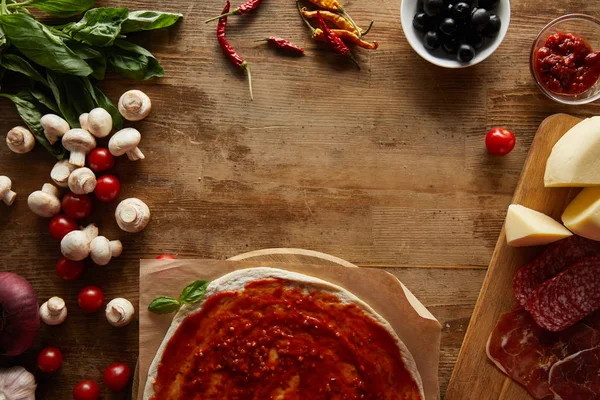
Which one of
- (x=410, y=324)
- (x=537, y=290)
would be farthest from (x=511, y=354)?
(x=410, y=324)

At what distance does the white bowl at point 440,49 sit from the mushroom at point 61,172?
6.42ft

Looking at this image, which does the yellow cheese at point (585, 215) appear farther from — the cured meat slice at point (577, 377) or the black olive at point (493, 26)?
the black olive at point (493, 26)

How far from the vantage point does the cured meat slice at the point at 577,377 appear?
3178 mm

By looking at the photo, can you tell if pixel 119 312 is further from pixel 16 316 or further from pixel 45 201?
pixel 45 201

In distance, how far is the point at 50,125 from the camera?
3.26m

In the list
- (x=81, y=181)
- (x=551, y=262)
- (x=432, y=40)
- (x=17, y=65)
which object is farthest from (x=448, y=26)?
(x=17, y=65)

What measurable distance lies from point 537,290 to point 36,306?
2.62 m

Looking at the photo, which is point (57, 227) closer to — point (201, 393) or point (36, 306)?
point (36, 306)

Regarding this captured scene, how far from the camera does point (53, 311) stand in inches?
129

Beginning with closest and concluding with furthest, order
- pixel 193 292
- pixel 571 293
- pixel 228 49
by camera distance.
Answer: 1. pixel 193 292
2. pixel 571 293
3. pixel 228 49

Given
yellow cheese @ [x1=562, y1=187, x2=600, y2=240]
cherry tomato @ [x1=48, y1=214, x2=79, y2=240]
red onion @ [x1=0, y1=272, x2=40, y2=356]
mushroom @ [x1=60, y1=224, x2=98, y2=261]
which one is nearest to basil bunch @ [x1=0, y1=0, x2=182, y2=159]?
cherry tomato @ [x1=48, y1=214, x2=79, y2=240]

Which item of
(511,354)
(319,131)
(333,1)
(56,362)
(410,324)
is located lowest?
(56,362)

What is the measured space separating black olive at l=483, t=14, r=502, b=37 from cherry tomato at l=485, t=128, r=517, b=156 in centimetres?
52

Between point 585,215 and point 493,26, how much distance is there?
1081mm
